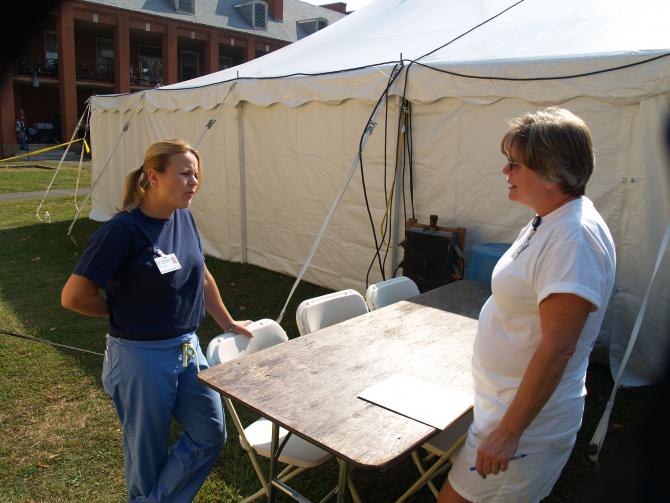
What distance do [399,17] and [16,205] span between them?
10.2 meters

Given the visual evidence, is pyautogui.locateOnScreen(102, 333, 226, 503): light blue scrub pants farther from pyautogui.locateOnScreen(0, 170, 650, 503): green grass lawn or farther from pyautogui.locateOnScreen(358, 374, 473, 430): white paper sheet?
pyautogui.locateOnScreen(358, 374, 473, 430): white paper sheet

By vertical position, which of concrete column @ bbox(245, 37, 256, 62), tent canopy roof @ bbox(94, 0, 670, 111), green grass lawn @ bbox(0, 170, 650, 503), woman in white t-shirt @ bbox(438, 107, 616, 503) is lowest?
green grass lawn @ bbox(0, 170, 650, 503)

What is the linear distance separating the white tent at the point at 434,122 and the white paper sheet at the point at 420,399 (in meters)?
1.20

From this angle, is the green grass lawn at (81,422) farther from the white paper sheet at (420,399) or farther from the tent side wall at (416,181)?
the white paper sheet at (420,399)

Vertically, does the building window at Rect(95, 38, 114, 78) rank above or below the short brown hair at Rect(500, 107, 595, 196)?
above

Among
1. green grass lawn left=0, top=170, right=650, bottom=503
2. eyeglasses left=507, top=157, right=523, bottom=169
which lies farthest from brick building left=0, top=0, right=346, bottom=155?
eyeglasses left=507, top=157, right=523, bottom=169

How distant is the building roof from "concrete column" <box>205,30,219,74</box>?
669mm

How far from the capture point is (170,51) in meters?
29.6

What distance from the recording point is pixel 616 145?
4109mm

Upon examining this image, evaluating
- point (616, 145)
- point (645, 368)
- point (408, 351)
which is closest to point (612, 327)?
point (645, 368)

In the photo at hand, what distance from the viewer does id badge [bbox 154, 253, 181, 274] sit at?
2242mm

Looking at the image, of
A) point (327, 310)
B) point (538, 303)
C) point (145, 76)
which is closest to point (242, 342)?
point (327, 310)

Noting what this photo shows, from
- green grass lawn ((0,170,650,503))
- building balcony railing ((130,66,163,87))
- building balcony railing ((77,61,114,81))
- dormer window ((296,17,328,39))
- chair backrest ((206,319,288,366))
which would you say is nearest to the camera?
chair backrest ((206,319,288,366))

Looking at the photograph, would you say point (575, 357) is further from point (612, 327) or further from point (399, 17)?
point (399, 17)
